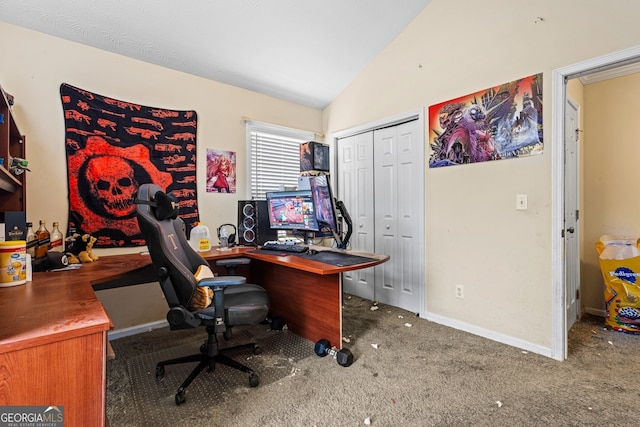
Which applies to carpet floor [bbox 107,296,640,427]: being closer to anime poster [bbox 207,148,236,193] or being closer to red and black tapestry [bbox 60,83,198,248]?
red and black tapestry [bbox 60,83,198,248]

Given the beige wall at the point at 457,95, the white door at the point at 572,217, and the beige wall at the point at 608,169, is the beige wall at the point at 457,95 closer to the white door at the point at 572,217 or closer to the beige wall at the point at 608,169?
the white door at the point at 572,217

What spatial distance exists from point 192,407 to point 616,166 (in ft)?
13.6

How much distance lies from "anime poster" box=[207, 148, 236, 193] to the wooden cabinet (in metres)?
1.38

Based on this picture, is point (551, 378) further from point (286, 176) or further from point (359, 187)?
point (286, 176)

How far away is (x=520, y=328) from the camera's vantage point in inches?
92.4

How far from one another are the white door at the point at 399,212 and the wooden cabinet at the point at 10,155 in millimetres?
2991

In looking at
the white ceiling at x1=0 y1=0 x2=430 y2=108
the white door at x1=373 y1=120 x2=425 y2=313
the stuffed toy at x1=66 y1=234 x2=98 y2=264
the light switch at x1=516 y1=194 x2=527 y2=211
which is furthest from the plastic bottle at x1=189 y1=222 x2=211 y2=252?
the light switch at x1=516 y1=194 x2=527 y2=211

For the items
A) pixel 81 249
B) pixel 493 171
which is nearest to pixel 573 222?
pixel 493 171

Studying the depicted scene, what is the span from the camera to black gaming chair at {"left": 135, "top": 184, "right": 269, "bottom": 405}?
5.42 ft

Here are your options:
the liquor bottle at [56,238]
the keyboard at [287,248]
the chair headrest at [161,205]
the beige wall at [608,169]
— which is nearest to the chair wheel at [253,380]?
the keyboard at [287,248]

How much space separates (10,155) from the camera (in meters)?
1.93

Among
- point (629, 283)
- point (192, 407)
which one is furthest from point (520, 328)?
point (192, 407)

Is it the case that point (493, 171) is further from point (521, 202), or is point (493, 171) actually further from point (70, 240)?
point (70, 240)

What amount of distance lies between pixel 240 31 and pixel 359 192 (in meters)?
2.08
